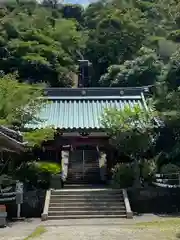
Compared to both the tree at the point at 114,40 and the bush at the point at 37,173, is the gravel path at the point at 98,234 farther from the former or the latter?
the tree at the point at 114,40

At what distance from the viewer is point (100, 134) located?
20953mm

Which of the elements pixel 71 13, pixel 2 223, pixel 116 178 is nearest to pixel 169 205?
pixel 116 178

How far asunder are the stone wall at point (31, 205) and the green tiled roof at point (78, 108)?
394 centimetres

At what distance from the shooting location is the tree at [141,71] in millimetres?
33969

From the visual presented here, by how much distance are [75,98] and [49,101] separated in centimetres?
164

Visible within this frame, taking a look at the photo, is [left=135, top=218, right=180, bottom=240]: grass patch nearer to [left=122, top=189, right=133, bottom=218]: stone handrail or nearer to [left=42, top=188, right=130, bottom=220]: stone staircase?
[left=122, top=189, right=133, bottom=218]: stone handrail

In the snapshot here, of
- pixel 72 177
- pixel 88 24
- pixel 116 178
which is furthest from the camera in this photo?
pixel 88 24

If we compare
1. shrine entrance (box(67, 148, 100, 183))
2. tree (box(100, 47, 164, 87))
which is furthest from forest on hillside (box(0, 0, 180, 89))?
shrine entrance (box(67, 148, 100, 183))

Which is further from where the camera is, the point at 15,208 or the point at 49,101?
the point at 49,101

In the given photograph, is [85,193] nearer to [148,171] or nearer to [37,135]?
[148,171]

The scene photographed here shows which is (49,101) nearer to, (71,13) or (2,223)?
(2,223)

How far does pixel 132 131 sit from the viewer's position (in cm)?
1755

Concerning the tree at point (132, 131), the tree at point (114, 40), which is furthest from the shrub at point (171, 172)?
the tree at point (114, 40)

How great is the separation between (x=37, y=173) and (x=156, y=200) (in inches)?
204
